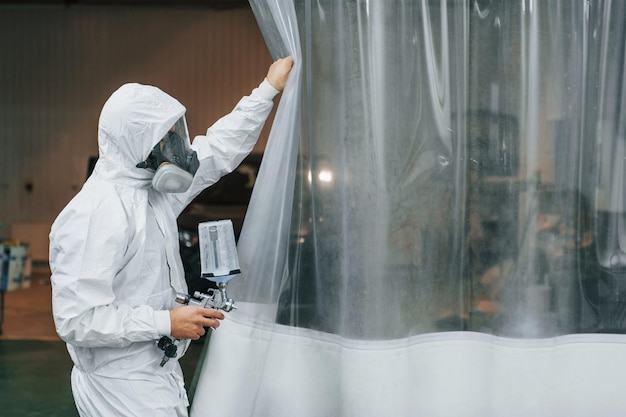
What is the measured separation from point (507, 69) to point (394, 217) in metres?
0.59

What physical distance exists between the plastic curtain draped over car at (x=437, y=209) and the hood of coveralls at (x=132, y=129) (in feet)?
1.83

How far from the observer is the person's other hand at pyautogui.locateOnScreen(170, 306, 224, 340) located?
1.98m

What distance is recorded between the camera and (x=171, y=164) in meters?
1.99

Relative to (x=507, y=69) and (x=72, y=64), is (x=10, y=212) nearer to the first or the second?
(x=72, y=64)

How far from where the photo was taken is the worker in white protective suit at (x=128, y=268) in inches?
75.8

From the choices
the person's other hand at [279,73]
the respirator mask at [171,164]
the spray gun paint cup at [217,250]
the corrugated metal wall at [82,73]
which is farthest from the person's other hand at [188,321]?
the corrugated metal wall at [82,73]

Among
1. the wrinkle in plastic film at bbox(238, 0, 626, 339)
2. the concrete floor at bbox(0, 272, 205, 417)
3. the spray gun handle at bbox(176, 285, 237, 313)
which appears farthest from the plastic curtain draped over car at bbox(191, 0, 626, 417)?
the concrete floor at bbox(0, 272, 205, 417)

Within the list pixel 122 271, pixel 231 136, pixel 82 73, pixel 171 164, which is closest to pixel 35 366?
pixel 231 136

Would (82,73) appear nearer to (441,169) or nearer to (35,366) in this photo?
(35,366)

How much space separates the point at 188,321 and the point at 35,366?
3427 mm

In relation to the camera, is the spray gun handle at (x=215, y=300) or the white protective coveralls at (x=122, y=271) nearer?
the white protective coveralls at (x=122, y=271)

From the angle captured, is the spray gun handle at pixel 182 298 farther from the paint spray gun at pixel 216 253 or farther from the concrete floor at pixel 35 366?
the concrete floor at pixel 35 366

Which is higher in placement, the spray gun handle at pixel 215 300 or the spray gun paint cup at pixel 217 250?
the spray gun paint cup at pixel 217 250

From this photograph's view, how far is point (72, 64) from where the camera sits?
36.0 feet
